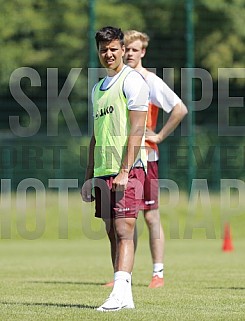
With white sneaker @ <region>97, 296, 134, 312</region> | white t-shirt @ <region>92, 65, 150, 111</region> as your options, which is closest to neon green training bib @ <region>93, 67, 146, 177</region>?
white t-shirt @ <region>92, 65, 150, 111</region>

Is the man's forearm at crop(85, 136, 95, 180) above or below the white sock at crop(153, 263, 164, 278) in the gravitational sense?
above

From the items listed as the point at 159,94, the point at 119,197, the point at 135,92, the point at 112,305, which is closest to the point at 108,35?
the point at 135,92

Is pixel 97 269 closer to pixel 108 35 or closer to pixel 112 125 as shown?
pixel 112 125

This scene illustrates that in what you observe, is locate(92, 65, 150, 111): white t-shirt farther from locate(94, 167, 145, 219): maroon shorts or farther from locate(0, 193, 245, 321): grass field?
locate(0, 193, 245, 321): grass field

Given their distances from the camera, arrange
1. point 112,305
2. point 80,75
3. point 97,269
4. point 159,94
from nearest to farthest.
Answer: point 112,305
point 159,94
point 97,269
point 80,75

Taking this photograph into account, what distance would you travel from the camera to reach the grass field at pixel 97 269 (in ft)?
22.7

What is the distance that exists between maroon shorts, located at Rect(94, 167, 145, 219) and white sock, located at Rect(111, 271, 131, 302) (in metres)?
0.43

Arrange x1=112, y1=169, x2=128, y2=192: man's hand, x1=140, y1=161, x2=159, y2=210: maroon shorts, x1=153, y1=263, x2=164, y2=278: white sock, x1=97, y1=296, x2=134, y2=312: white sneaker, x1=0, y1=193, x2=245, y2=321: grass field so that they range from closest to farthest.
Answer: x1=97, y1=296, x2=134, y2=312: white sneaker, x1=0, y1=193, x2=245, y2=321: grass field, x1=112, y1=169, x2=128, y2=192: man's hand, x1=153, y1=263, x2=164, y2=278: white sock, x1=140, y1=161, x2=159, y2=210: maroon shorts

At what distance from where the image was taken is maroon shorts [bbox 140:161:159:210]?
31.1 feet

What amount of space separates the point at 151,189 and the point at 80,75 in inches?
544

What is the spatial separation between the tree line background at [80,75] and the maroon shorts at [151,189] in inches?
399

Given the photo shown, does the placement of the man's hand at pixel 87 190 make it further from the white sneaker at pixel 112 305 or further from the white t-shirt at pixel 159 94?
the white t-shirt at pixel 159 94

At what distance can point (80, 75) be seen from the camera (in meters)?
23.1

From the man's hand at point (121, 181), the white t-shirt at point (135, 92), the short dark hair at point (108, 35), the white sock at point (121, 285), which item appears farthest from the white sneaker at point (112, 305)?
the short dark hair at point (108, 35)
